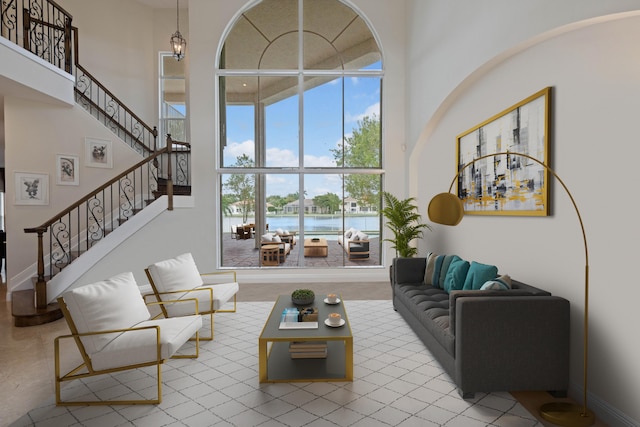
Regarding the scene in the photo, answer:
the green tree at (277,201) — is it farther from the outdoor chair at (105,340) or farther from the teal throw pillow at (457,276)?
the outdoor chair at (105,340)

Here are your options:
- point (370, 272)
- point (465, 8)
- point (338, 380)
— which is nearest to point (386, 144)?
point (370, 272)

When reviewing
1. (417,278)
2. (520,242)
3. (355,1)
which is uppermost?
(355,1)

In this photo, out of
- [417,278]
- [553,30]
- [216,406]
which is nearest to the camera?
[216,406]

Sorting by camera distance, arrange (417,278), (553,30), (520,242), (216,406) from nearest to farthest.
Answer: (216,406), (553,30), (520,242), (417,278)

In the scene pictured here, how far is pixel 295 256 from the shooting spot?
8.65 metres

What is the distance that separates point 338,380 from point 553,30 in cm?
374

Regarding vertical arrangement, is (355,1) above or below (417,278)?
above

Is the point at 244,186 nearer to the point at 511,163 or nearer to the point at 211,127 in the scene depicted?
the point at 211,127

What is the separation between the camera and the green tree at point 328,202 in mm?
8586

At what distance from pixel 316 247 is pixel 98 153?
16.9 feet

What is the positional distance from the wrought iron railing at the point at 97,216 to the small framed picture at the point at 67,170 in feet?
1.72

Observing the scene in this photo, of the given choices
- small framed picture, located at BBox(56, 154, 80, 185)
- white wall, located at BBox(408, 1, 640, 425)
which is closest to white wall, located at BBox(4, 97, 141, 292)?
small framed picture, located at BBox(56, 154, 80, 185)

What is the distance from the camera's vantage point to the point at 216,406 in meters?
3.13

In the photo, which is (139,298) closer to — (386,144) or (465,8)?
(465,8)
